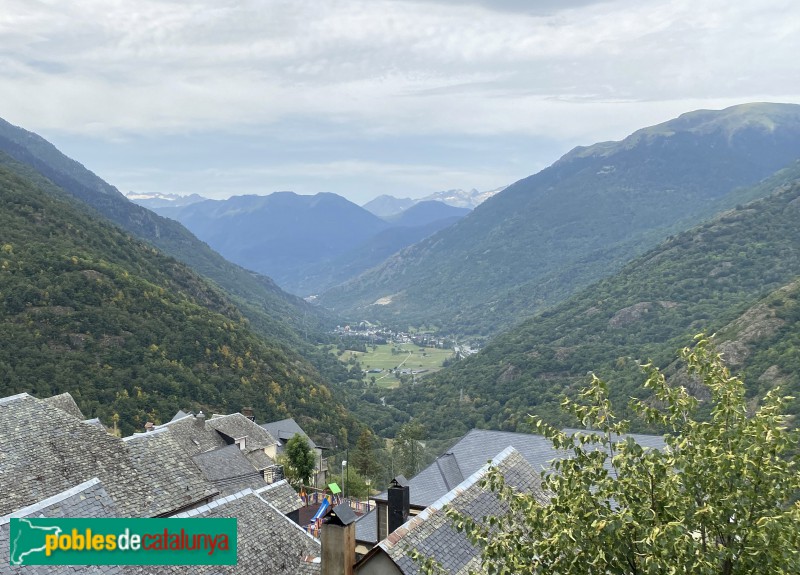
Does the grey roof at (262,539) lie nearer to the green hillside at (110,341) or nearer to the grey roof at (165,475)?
the grey roof at (165,475)

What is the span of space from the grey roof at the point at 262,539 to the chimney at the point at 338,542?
407 cm

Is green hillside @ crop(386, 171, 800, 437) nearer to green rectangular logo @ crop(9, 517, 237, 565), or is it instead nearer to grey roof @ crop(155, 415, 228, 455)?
grey roof @ crop(155, 415, 228, 455)

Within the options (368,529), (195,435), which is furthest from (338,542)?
(195,435)

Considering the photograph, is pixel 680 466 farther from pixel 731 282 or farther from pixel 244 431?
pixel 731 282

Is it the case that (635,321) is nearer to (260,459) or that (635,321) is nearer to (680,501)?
(260,459)

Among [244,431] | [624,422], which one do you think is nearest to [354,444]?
[244,431]

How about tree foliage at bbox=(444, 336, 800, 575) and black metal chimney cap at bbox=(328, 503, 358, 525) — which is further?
black metal chimney cap at bbox=(328, 503, 358, 525)

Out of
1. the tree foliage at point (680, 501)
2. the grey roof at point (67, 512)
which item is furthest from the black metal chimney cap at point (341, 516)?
the grey roof at point (67, 512)

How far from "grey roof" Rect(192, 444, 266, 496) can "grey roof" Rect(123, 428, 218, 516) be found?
1069 cm

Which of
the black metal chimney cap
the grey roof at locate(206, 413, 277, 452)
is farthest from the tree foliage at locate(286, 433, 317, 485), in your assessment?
the black metal chimney cap

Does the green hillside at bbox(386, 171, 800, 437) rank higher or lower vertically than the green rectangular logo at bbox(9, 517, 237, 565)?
lower

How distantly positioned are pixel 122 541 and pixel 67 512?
1.44 m

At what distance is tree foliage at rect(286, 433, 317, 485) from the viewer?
1956 inches

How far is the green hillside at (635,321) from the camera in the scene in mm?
103438
